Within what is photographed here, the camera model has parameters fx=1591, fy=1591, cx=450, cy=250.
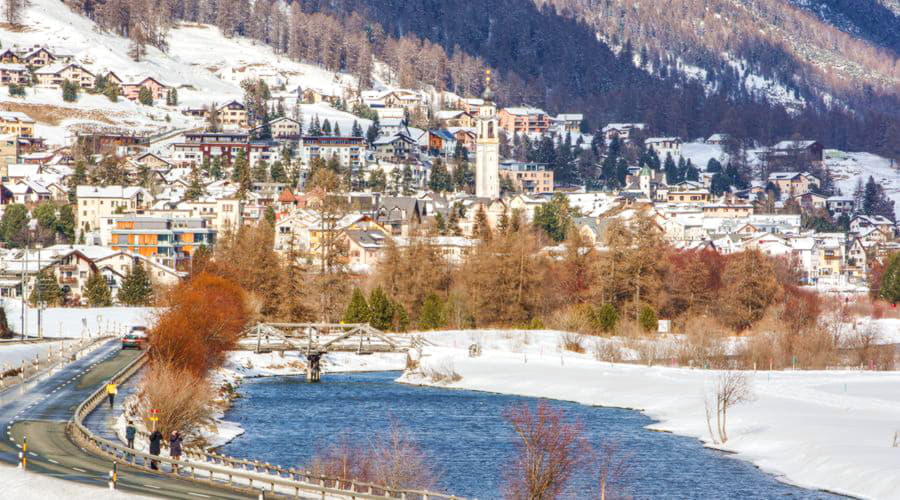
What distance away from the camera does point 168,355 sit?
68438 mm

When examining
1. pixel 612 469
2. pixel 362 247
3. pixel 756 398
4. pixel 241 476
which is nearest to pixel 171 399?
pixel 241 476

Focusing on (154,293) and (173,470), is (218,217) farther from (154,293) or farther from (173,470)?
(173,470)

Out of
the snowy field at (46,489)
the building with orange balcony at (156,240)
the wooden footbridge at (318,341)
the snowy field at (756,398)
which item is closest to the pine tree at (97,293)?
the building with orange balcony at (156,240)

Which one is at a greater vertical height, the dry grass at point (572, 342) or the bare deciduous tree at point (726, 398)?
the bare deciduous tree at point (726, 398)

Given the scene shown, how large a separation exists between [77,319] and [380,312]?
78.7 ft

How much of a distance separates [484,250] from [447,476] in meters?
64.5

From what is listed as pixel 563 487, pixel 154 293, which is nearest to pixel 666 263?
pixel 154 293

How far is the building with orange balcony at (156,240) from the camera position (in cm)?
15925

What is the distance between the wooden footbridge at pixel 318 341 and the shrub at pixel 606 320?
50.5 feet

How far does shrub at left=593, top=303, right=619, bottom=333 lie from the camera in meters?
112

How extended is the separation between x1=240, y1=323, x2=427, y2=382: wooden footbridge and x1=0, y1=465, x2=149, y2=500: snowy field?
53.3 m

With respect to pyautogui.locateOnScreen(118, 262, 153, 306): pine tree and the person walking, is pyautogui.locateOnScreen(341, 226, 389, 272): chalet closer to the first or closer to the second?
pyautogui.locateOnScreen(118, 262, 153, 306): pine tree

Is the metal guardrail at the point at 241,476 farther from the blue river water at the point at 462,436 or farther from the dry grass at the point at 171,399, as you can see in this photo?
the blue river water at the point at 462,436

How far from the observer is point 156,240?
16000 cm
